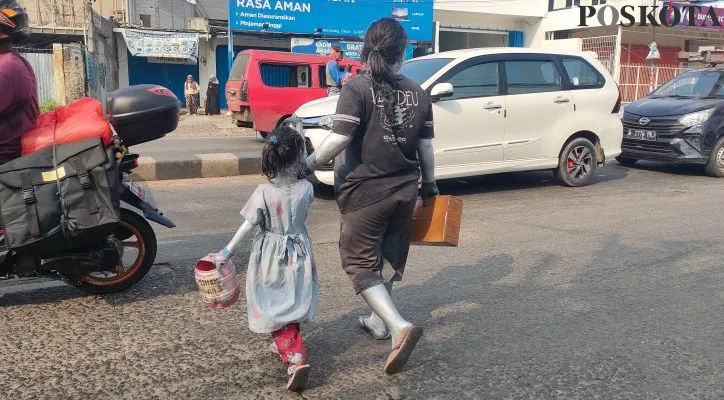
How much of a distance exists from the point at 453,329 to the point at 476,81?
4661 mm

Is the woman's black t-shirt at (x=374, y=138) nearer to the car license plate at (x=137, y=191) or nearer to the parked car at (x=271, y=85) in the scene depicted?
the car license plate at (x=137, y=191)

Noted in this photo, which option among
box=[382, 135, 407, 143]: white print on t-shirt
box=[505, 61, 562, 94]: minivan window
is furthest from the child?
box=[505, 61, 562, 94]: minivan window

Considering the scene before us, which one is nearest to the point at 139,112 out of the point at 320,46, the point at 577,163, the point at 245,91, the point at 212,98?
the point at 577,163

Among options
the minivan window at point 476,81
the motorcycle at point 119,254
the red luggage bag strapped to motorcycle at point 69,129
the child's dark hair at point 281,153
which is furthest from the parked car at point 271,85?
the child's dark hair at point 281,153

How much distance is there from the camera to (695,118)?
9539 mm

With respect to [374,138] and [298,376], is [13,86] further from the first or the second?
[298,376]

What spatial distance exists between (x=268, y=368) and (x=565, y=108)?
628 cm

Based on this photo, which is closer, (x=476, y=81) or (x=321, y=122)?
(x=321, y=122)

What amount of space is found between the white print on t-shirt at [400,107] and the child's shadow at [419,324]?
46.8 inches

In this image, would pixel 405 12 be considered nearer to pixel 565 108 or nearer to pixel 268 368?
pixel 565 108

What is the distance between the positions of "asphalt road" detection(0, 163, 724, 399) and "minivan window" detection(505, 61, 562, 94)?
2479 millimetres

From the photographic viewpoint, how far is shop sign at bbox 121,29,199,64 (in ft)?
79.8

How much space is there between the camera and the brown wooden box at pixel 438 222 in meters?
3.43

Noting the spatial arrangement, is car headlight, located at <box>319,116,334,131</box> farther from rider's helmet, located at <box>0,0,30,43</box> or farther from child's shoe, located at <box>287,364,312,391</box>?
child's shoe, located at <box>287,364,312,391</box>
